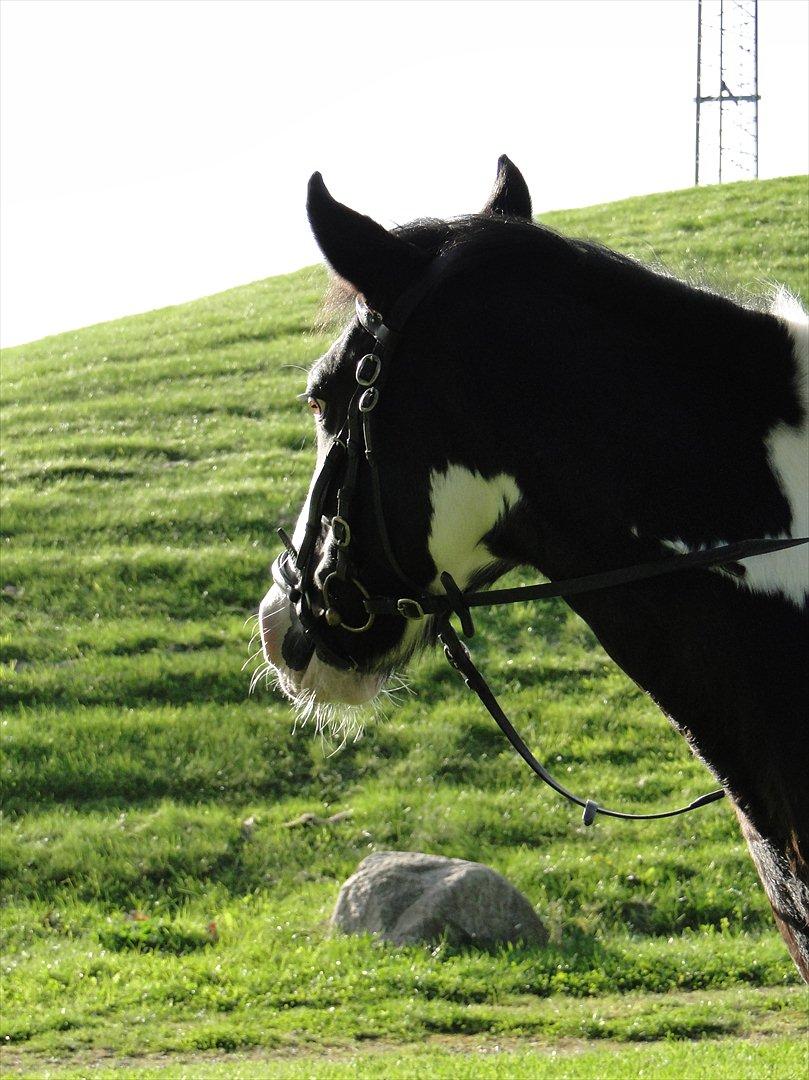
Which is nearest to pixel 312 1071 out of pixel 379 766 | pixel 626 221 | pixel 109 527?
pixel 379 766

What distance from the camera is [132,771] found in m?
9.32

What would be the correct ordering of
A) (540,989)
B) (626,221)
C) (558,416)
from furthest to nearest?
(626,221) < (540,989) < (558,416)

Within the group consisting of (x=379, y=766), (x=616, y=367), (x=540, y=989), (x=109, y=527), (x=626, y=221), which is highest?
(x=626, y=221)

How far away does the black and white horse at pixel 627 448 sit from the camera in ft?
9.04

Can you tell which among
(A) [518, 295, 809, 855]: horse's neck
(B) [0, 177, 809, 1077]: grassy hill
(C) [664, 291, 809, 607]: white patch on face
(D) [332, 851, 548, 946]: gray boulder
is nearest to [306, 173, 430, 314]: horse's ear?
(A) [518, 295, 809, 855]: horse's neck

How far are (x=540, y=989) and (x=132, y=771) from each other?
370 centimetres

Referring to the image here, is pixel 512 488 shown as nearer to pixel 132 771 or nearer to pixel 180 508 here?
pixel 132 771

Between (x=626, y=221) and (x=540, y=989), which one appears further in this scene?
(x=626, y=221)

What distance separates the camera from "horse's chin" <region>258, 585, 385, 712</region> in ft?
10.9

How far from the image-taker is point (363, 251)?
2.82 meters

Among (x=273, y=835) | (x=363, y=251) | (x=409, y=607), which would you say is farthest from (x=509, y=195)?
(x=273, y=835)

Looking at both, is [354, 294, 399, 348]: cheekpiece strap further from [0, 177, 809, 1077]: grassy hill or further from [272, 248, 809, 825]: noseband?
[0, 177, 809, 1077]: grassy hill

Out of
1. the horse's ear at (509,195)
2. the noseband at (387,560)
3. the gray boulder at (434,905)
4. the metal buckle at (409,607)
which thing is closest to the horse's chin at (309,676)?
the noseband at (387,560)

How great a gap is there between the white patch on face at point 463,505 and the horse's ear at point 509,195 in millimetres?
805
